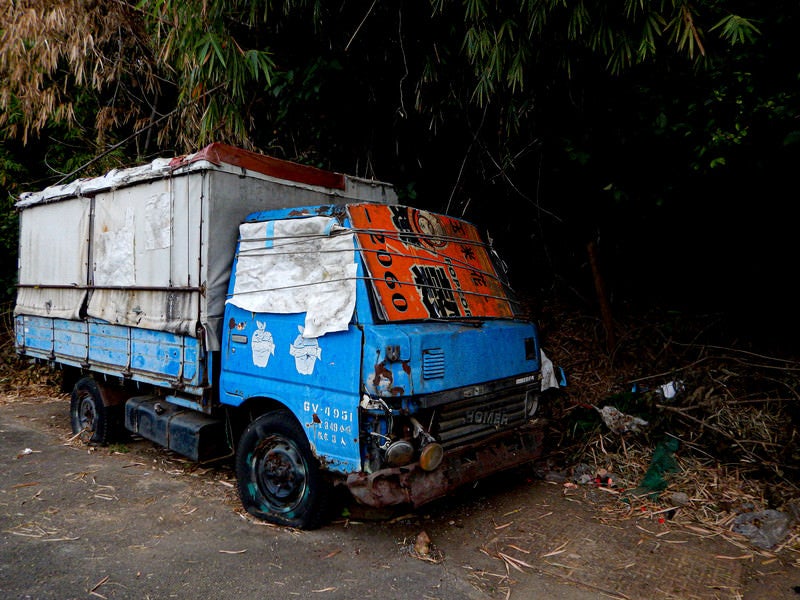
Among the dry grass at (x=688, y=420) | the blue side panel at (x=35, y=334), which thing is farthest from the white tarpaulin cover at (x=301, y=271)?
the blue side panel at (x=35, y=334)

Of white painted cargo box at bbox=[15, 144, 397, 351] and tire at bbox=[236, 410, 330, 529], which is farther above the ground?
white painted cargo box at bbox=[15, 144, 397, 351]

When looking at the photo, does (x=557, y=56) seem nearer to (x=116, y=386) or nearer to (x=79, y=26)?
(x=116, y=386)

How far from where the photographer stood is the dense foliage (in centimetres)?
422

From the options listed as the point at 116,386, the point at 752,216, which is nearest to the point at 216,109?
the point at 116,386

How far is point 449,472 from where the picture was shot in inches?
154

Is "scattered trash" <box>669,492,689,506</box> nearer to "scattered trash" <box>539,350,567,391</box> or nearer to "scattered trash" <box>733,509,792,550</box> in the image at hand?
"scattered trash" <box>733,509,792,550</box>

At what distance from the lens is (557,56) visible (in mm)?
5051

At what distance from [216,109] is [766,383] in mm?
6645

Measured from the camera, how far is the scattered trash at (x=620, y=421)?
5.53 m

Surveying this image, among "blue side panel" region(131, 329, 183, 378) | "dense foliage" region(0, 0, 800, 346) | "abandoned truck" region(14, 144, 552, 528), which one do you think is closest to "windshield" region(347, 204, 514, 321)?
"abandoned truck" region(14, 144, 552, 528)

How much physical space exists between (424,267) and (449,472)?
1.56m

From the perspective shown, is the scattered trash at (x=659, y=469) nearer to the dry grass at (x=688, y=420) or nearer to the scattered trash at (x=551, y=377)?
the dry grass at (x=688, y=420)

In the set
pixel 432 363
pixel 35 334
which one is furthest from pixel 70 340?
pixel 432 363

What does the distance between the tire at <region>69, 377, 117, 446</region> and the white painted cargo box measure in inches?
35.7
